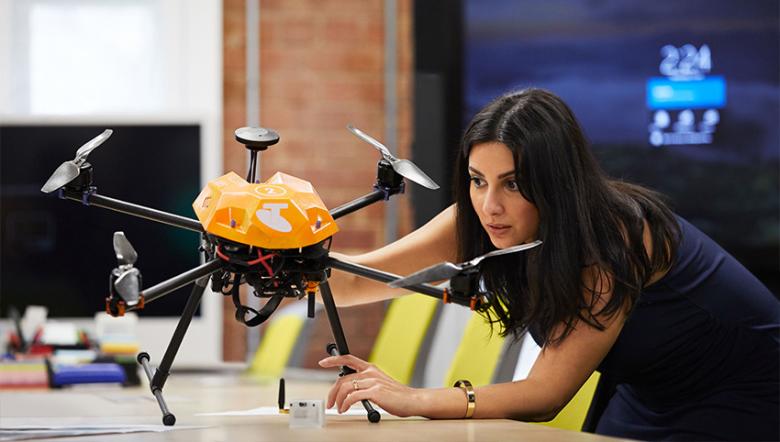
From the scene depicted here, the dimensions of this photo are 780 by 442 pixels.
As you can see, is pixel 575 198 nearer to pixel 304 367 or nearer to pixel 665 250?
pixel 665 250

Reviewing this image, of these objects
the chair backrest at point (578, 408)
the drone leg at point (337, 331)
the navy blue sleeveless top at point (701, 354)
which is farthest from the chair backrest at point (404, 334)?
the drone leg at point (337, 331)

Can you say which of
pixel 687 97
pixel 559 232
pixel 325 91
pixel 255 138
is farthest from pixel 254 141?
pixel 325 91

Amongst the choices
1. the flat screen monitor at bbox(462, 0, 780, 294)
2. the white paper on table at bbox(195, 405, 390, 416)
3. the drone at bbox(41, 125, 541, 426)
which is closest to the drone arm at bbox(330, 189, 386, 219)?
the drone at bbox(41, 125, 541, 426)

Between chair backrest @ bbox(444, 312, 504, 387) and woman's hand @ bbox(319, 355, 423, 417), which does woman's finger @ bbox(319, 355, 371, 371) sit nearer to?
woman's hand @ bbox(319, 355, 423, 417)

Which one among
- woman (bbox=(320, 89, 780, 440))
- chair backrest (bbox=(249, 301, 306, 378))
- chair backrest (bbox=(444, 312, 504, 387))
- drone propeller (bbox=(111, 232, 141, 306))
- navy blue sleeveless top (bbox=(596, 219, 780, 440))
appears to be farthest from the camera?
chair backrest (bbox=(249, 301, 306, 378))

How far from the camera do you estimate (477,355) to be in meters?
2.30

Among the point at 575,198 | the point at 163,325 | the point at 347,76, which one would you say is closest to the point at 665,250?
the point at 575,198

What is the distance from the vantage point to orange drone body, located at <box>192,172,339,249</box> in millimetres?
1245

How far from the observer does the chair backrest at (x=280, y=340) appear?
13.1 feet

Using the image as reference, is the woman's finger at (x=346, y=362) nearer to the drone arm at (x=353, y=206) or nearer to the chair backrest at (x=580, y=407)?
the drone arm at (x=353, y=206)

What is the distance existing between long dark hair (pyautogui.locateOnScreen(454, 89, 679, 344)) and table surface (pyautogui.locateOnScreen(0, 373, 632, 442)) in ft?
0.67

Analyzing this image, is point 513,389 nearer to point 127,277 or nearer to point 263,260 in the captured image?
point 263,260

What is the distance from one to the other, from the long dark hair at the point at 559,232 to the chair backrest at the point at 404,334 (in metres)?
1.30

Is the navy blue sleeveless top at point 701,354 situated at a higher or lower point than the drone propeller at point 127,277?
lower
